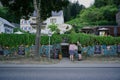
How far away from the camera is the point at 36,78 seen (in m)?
10.2

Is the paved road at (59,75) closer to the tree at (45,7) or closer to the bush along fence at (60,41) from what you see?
the tree at (45,7)

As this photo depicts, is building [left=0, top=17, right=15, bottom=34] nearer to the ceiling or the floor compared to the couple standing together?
nearer to the ceiling

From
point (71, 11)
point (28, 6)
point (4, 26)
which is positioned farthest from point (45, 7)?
point (71, 11)

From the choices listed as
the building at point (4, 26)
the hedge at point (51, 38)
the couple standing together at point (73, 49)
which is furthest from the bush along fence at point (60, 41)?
the building at point (4, 26)

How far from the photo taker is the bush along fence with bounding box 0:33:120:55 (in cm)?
2306

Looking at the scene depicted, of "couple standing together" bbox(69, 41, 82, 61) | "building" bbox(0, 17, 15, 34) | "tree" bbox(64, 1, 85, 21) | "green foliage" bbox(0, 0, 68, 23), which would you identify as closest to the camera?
"couple standing together" bbox(69, 41, 82, 61)

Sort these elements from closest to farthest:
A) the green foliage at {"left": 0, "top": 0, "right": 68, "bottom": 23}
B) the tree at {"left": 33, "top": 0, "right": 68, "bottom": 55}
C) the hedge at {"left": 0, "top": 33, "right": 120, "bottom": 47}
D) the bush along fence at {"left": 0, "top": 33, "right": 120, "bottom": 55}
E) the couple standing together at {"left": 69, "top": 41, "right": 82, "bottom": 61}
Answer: the couple standing together at {"left": 69, "top": 41, "right": 82, "bottom": 61}
the tree at {"left": 33, "top": 0, "right": 68, "bottom": 55}
the green foliage at {"left": 0, "top": 0, "right": 68, "bottom": 23}
the bush along fence at {"left": 0, "top": 33, "right": 120, "bottom": 55}
the hedge at {"left": 0, "top": 33, "right": 120, "bottom": 47}

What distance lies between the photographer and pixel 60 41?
914 inches

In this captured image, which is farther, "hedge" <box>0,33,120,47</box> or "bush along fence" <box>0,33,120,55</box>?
"hedge" <box>0,33,120,47</box>

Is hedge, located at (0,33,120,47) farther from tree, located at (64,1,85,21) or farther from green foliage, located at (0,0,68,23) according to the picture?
tree, located at (64,1,85,21)

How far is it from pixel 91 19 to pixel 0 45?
4954cm

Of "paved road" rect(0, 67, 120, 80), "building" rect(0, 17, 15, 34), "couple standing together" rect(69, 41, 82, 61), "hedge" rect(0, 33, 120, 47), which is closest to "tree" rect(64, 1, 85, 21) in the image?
"building" rect(0, 17, 15, 34)

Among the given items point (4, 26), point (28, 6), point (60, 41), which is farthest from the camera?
point (4, 26)

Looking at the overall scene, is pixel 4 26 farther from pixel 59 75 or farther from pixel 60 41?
pixel 59 75
